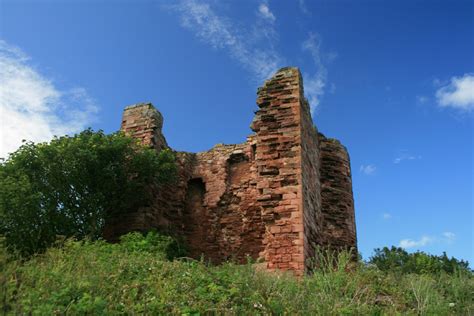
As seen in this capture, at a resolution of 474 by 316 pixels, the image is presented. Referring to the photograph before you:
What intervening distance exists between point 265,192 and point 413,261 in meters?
17.3

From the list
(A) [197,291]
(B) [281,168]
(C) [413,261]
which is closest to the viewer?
(A) [197,291]

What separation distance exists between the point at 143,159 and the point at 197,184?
2424 millimetres

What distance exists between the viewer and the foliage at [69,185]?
34.1 ft

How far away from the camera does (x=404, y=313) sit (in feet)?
19.6

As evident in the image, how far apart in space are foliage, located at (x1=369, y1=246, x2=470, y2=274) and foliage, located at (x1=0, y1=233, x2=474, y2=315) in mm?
15234

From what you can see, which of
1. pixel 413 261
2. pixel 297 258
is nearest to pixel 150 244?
pixel 297 258

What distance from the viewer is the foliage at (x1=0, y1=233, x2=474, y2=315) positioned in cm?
478

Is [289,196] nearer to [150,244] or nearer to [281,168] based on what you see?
[281,168]

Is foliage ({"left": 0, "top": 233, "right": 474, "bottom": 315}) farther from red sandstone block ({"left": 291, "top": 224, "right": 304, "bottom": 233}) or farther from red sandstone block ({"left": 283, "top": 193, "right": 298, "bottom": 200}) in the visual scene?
red sandstone block ({"left": 283, "top": 193, "right": 298, "bottom": 200})

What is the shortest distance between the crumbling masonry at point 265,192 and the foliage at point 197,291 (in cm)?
196

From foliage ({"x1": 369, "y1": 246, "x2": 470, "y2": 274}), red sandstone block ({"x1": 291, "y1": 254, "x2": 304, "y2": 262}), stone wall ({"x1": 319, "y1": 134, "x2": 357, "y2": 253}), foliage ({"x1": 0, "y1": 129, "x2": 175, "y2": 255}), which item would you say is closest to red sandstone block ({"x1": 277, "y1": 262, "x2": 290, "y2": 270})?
red sandstone block ({"x1": 291, "y1": 254, "x2": 304, "y2": 262})

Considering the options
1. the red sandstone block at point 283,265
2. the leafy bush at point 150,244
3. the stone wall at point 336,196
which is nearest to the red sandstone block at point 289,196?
the red sandstone block at point 283,265

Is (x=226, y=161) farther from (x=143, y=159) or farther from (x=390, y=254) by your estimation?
(x=390, y=254)

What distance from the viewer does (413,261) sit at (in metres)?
24.2
